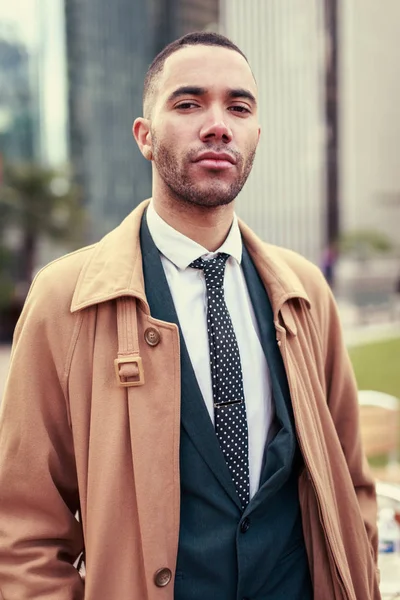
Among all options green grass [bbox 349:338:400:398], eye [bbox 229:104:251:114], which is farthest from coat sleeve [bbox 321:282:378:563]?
green grass [bbox 349:338:400:398]

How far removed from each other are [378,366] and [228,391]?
1318cm

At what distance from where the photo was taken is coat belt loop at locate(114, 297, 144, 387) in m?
1.55

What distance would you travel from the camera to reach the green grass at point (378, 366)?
1184 cm

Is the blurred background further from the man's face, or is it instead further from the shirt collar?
the man's face

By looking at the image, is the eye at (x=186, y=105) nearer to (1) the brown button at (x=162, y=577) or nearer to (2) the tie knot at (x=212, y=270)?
(2) the tie knot at (x=212, y=270)

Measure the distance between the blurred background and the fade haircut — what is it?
269cm

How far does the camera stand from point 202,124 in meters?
1.65

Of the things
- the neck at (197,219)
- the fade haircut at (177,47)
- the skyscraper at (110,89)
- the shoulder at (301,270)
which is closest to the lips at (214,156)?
the neck at (197,219)


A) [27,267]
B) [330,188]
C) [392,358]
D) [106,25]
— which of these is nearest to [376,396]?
[392,358]

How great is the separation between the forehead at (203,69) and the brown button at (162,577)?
117 centimetres

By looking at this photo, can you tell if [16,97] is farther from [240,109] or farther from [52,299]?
[52,299]

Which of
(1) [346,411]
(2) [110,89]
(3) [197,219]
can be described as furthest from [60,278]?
(2) [110,89]

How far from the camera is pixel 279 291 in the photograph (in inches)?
71.5

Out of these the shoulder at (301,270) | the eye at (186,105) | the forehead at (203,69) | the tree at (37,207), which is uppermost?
the tree at (37,207)
